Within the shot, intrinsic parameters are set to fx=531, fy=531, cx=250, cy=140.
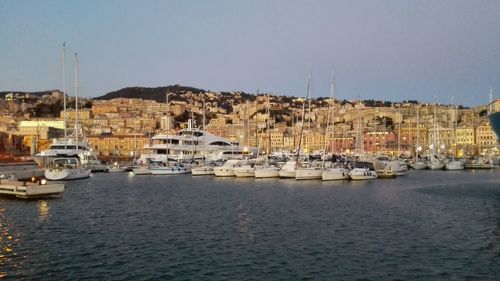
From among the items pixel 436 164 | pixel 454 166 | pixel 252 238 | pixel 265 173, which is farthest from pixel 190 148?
pixel 252 238

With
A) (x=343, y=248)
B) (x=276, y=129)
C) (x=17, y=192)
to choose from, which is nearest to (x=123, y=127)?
(x=276, y=129)

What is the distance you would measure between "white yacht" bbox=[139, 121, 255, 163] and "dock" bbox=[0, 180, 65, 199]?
4226 centimetres

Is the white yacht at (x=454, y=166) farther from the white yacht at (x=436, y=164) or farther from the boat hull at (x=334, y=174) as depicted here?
the boat hull at (x=334, y=174)

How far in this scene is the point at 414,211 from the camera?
28.7 metres

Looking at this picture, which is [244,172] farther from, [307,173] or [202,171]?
[307,173]

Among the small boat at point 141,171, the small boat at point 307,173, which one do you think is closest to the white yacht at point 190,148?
the small boat at point 141,171

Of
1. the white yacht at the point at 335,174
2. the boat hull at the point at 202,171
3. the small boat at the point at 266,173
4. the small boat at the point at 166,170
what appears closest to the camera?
the white yacht at the point at 335,174

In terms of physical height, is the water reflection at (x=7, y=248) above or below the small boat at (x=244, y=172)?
below

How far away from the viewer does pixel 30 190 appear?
32719 mm

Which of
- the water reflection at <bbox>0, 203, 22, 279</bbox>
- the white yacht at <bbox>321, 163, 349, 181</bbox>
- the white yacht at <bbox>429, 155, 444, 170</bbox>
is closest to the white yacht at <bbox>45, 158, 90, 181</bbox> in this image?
the white yacht at <bbox>321, 163, 349, 181</bbox>

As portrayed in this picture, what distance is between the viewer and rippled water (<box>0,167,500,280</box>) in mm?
15781

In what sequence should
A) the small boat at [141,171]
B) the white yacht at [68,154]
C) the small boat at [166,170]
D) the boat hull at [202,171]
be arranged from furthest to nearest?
1. the white yacht at [68,154]
2. the small boat at [141,171]
3. the small boat at [166,170]
4. the boat hull at [202,171]

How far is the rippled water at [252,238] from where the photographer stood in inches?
621

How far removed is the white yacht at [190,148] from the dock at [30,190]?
139ft
